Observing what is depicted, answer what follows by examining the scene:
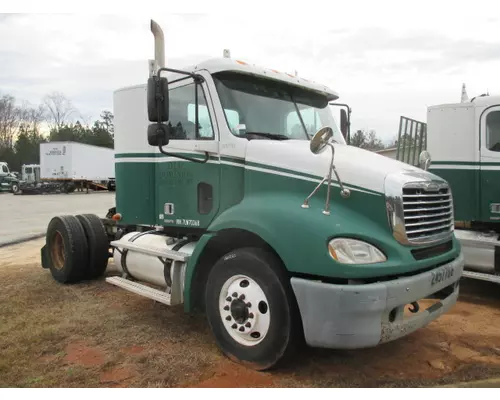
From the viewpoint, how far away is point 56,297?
636cm

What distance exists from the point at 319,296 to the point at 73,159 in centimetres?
3661

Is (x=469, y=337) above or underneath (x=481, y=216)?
underneath

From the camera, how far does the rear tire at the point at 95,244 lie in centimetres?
698

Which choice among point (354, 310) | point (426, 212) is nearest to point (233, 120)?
point (426, 212)

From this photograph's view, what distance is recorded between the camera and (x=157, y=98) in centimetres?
433

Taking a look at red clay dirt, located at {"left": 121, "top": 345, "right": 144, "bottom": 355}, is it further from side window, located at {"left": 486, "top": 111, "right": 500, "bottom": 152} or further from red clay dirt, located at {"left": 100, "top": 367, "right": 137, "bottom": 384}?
side window, located at {"left": 486, "top": 111, "right": 500, "bottom": 152}

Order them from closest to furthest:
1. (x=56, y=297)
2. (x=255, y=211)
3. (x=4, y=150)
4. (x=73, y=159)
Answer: (x=255, y=211) < (x=56, y=297) < (x=73, y=159) < (x=4, y=150)

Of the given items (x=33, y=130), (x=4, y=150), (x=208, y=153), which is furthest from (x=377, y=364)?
(x=33, y=130)

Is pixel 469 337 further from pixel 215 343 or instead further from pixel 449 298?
pixel 215 343

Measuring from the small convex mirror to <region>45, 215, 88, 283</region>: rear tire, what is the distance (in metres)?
4.49

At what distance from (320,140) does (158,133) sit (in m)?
1.67

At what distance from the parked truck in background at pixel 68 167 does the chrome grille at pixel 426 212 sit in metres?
33.9

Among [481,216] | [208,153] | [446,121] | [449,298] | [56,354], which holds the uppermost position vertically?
[446,121]

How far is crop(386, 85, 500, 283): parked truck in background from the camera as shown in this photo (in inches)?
259
